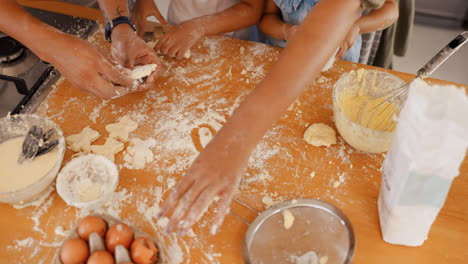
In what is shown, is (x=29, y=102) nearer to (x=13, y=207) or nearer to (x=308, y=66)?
(x=13, y=207)

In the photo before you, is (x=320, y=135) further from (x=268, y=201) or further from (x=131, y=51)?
(x=131, y=51)

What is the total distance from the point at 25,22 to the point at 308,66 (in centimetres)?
89

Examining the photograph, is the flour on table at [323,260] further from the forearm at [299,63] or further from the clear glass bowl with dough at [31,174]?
the clear glass bowl with dough at [31,174]

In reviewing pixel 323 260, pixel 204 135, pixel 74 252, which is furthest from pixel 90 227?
pixel 323 260

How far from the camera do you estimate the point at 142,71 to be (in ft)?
4.18

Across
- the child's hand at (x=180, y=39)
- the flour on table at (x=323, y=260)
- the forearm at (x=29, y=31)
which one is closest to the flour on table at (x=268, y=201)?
the flour on table at (x=323, y=260)

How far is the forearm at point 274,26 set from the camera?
1.50 m

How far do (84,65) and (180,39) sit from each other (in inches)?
16.0

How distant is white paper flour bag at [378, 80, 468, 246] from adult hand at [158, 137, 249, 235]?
13.8 inches

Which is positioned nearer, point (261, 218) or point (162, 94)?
point (261, 218)

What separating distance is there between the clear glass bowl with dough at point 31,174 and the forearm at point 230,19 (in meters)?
0.69

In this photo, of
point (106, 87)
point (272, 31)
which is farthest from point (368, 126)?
point (106, 87)

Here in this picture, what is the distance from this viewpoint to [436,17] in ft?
10.2

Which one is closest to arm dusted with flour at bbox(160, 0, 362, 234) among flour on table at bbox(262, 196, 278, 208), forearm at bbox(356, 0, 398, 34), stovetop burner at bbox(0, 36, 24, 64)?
flour on table at bbox(262, 196, 278, 208)
